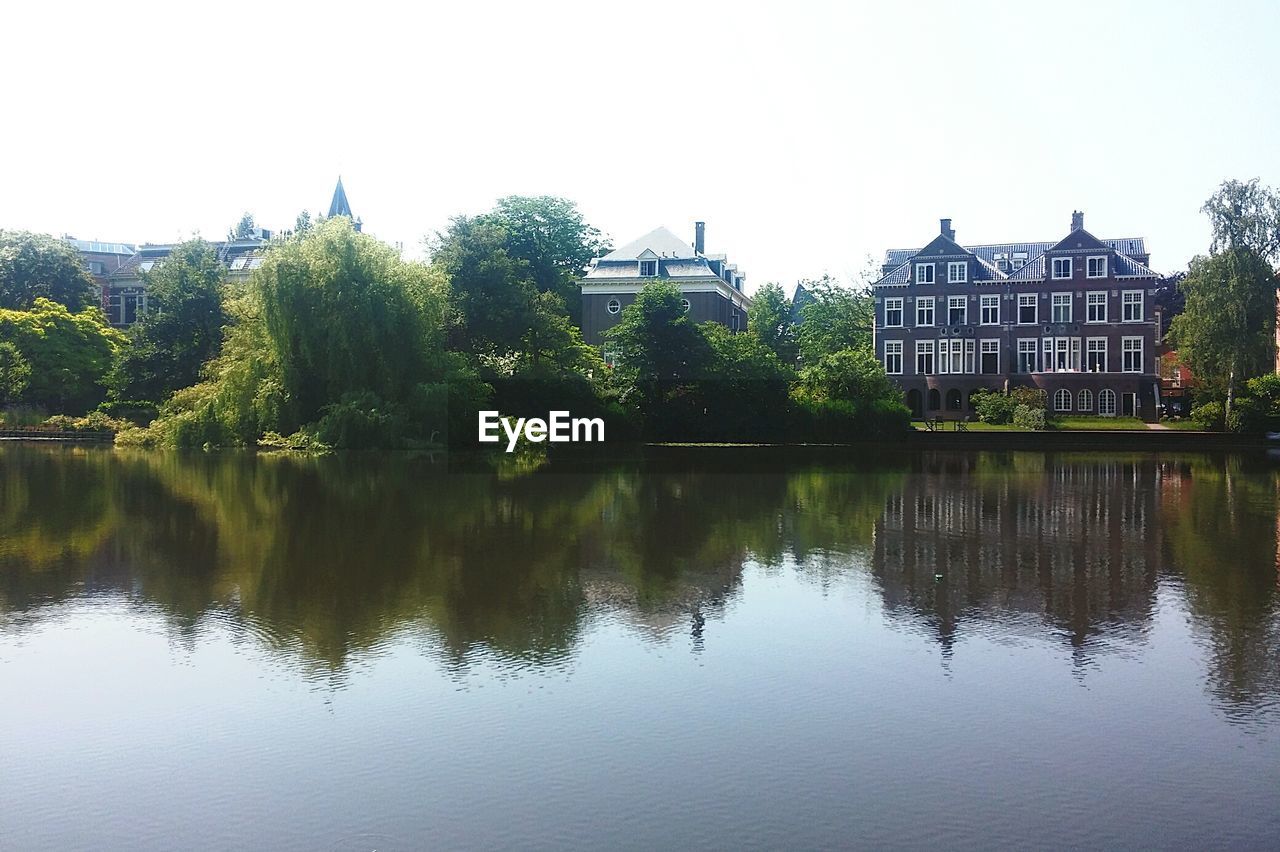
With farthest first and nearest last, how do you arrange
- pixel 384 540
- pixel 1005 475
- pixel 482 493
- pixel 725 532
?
1. pixel 1005 475
2. pixel 482 493
3. pixel 725 532
4. pixel 384 540

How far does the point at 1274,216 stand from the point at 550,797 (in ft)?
192

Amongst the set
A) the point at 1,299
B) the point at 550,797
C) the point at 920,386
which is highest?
the point at 1,299

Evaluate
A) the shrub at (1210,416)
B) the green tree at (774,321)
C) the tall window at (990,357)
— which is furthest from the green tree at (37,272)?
the shrub at (1210,416)

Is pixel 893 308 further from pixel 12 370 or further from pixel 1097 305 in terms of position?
pixel 12 370

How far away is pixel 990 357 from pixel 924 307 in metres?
4.86

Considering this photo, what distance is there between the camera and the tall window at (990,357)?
64.9m

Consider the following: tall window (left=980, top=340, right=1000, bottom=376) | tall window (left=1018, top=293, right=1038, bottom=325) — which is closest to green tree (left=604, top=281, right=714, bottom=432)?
tall window (left=980, top=340, right=1000, bottom=376)

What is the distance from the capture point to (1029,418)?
5572cm

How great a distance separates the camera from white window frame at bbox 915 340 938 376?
65938 millimetres

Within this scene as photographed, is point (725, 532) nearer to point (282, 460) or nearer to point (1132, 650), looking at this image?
point (1132, 650)

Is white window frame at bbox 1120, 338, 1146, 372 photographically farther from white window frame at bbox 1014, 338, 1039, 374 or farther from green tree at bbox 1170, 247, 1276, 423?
green tree at bbox 1170, 247, 1276, 423

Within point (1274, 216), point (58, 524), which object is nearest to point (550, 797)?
point (58, 524)

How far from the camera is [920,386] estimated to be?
66188 mm

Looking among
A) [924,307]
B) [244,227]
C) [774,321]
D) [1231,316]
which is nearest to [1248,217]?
[1231,316]
